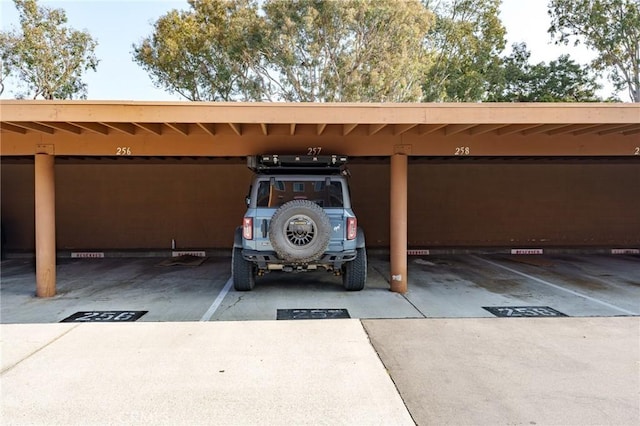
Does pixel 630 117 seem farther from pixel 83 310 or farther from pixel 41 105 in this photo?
pixel 83 310

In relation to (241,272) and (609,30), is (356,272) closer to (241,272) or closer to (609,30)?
(241,272)

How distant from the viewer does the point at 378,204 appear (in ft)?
34.7

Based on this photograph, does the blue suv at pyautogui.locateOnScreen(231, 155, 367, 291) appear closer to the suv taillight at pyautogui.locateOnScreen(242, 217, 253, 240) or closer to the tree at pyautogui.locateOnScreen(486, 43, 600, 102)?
the suv taillight at pyautogui.locateOnScreen(242, 217, 253, 240)

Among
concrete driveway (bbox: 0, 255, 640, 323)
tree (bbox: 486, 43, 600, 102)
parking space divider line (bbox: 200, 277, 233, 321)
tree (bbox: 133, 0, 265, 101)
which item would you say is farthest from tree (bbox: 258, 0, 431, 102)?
parking space divider line (bbox: 200, 277, 233, 321)

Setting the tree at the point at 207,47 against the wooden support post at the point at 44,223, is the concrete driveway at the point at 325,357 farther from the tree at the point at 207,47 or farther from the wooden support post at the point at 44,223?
the tree at the point at 207,47

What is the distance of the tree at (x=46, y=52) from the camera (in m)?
14.8

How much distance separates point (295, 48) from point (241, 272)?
13743mm

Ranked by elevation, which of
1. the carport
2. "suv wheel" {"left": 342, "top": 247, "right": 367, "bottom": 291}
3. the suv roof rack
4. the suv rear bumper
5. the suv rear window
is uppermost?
the carport

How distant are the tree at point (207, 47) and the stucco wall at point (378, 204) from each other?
9122 mm

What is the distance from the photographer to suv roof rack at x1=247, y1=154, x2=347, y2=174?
5828 mm

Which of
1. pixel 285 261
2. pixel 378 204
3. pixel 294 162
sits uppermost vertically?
pixel 294 162

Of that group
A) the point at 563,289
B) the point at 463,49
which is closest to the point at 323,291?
the point at 563,289

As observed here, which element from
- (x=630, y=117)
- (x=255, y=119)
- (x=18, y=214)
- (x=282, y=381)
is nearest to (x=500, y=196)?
(x=630, y=117)

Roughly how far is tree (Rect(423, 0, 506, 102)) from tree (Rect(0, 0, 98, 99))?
1591 centimetres
